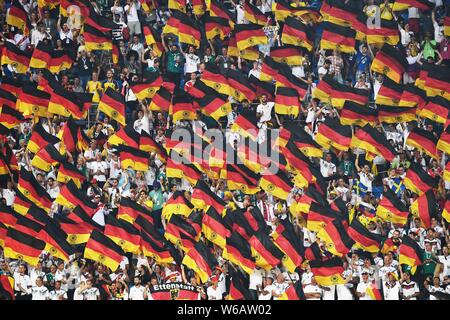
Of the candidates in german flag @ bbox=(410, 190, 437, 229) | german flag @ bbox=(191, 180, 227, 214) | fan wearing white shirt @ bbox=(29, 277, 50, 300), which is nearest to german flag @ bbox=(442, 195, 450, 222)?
german flag @ bbox=(410, 190, 437, 229)

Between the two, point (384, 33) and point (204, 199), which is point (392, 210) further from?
point (384, 33)

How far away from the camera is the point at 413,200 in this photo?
30.2 metres

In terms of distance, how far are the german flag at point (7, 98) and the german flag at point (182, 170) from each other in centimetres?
412

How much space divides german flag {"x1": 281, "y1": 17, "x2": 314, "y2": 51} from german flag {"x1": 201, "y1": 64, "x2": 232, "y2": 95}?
1697mm

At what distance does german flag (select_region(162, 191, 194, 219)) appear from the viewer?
30.0m

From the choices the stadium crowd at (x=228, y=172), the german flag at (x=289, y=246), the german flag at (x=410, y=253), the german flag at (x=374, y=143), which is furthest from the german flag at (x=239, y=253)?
the german flag at (x=374, y=143)

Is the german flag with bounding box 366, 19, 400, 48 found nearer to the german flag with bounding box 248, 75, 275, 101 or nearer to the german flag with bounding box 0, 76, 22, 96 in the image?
the german flag with bounding box 248, 75, 275, 101

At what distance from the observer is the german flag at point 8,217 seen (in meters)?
30.4

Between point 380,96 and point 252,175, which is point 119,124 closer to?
point 252,175

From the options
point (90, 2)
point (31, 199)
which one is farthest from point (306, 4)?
point (31, 199)

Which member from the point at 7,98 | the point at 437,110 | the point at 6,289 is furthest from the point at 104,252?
the point at 437,110

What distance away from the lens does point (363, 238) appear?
1146 inches

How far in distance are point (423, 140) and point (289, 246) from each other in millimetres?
→ 3929

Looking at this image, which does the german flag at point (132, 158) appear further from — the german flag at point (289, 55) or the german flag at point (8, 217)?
the german flag at point (289, 55)
